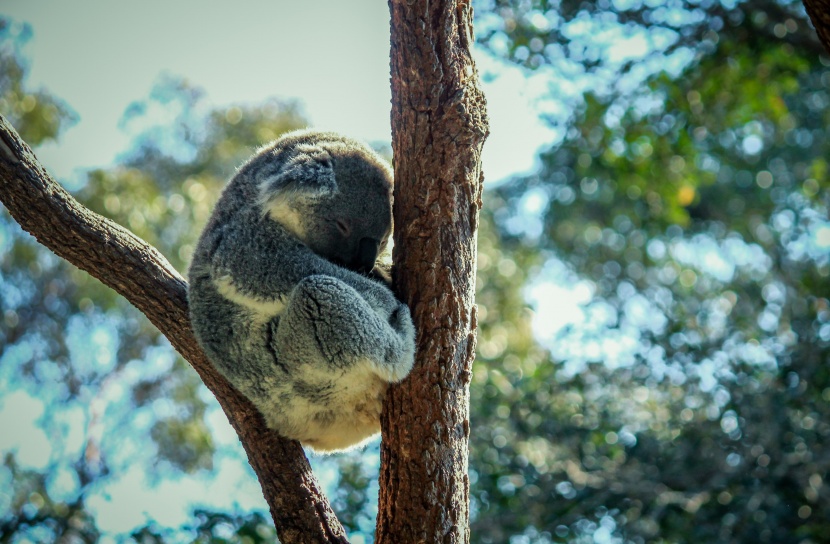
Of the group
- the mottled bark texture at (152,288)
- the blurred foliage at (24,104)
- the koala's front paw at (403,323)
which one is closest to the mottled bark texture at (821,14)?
the koala's front paw at (403,323)

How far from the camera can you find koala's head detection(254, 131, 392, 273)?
117 inches

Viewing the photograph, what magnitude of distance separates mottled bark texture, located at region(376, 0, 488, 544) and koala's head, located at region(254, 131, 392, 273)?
16.9 inches

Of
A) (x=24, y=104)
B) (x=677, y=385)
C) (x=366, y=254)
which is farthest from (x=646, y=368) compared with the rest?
(x=24, y=104)

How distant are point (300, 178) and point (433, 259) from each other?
0.71m

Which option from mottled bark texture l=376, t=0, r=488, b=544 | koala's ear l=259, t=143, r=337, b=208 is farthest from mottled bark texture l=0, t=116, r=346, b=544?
koala's ear l=259, t=143, r=337, b=208

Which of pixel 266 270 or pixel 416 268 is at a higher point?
pixel 266 270

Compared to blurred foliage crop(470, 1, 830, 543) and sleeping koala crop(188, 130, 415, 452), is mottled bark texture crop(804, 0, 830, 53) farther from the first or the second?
blurred foliage crop(470, 1, 830, 543)

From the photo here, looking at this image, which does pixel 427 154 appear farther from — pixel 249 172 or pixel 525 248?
pixel 525 248

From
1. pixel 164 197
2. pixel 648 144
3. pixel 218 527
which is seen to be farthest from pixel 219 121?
pixel 218 527

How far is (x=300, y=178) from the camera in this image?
2.96 m

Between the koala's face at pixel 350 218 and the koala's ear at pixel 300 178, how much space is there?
0.06m

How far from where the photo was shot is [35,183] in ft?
8.93

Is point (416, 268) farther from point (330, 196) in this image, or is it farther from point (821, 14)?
point (821, 14)

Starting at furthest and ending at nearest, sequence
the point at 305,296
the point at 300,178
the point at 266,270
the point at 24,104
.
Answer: the point at 24,104, the point at 300,178, the point at 266,270, the point at 305,296
